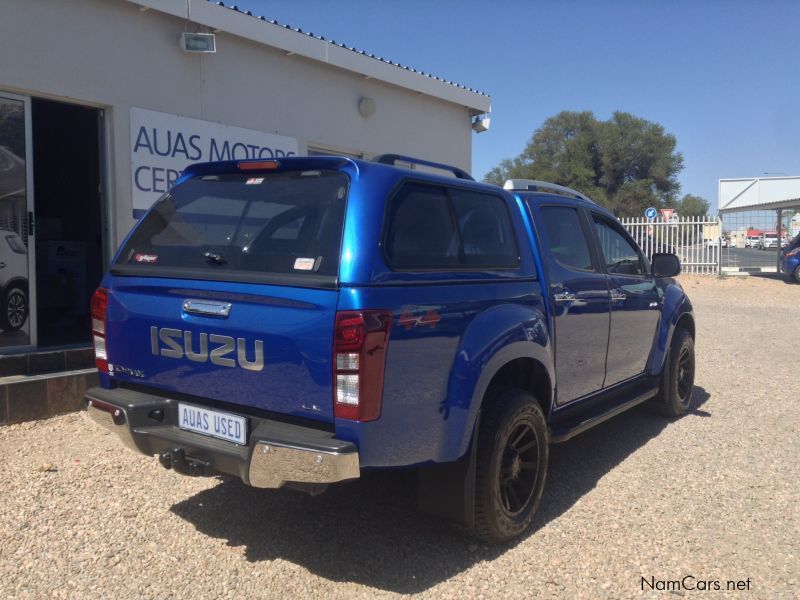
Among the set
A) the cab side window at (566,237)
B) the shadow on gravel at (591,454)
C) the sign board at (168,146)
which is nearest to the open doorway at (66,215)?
the sign board at (168,146)

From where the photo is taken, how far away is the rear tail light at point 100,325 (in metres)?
3.57

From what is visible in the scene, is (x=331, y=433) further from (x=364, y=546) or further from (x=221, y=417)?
(x=364, y=546)

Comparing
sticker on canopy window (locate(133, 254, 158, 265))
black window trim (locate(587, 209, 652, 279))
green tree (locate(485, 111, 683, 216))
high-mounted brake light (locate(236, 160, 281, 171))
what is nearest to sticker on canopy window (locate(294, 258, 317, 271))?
high-mounted brake light (locate(236, 160, 281, 171))

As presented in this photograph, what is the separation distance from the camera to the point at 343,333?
2736 millimetres

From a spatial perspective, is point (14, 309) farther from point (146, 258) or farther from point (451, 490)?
point (451, 490)

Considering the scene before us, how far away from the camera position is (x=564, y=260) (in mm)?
4410

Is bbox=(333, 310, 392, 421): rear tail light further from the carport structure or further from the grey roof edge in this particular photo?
the carport structure

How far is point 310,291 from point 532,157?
4921 cm

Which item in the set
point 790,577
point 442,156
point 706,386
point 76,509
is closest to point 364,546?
point 76,509

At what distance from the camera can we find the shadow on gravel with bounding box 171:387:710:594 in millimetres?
3410

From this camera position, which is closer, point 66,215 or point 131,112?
point 131,112

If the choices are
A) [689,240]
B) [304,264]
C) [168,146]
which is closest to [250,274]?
[304,264]

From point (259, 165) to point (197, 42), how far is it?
4811 mm

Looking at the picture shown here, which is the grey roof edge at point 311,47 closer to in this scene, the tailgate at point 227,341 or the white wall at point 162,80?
the white wall at point 162,80
